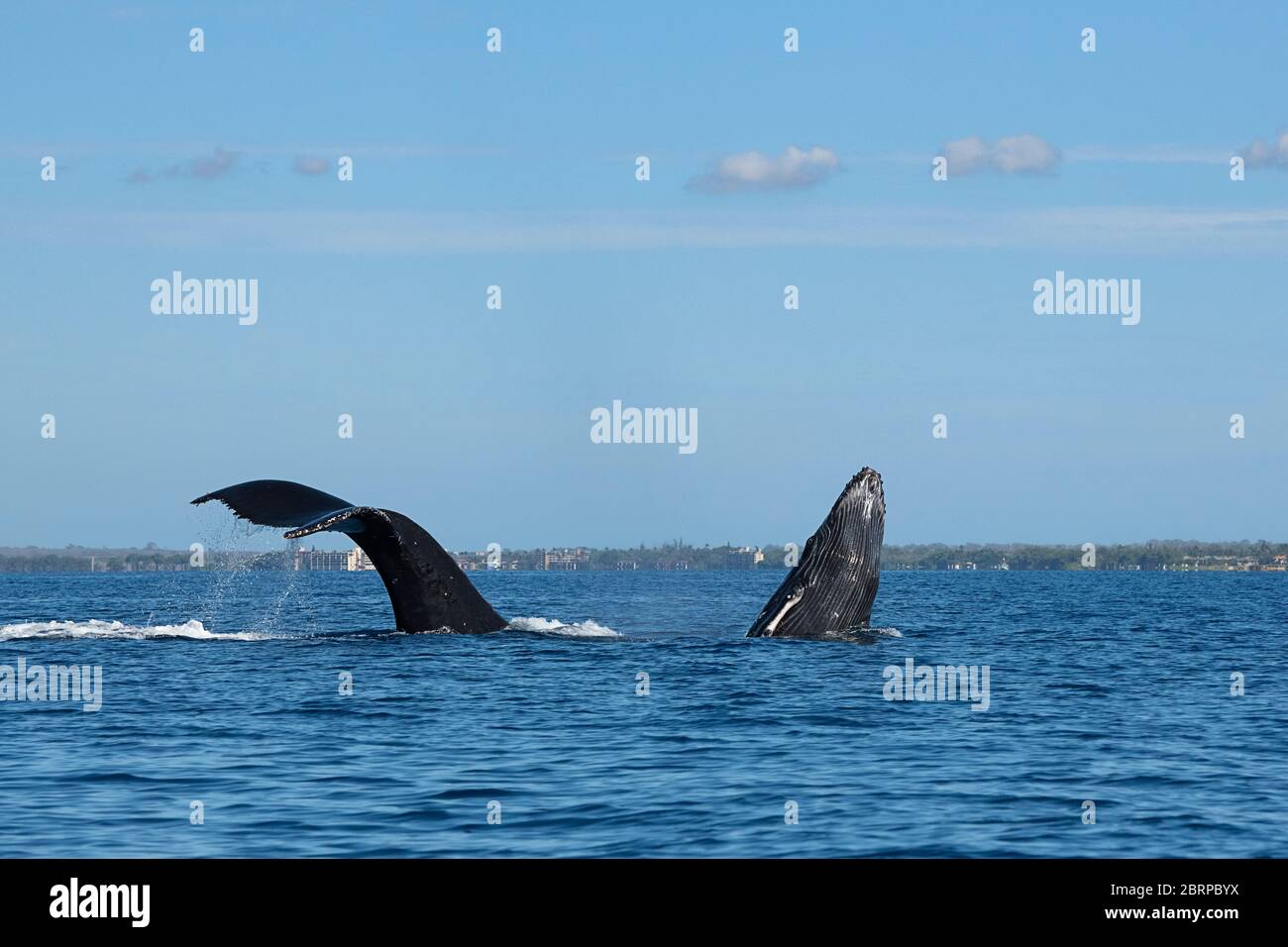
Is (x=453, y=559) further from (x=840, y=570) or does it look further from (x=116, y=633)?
(x=116, y=633)

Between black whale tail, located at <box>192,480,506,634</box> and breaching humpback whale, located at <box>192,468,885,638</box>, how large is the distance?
12mm

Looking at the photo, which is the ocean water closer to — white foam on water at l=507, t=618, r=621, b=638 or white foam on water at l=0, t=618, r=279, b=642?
white foam on water at l=507, t=618, r=621, b=638

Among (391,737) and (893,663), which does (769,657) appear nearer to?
(893,663)

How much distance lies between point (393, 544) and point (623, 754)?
6945 mm

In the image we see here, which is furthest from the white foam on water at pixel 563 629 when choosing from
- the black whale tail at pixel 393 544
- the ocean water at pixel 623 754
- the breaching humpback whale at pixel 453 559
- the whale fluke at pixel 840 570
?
the whale fluke at pixel 840 570

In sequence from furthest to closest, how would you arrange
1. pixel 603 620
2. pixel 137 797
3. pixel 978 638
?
pixel 603 620 < pixel 978 638 < pixel 137 797

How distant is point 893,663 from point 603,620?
14.6 m

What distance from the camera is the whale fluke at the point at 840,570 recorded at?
2055 centimetres

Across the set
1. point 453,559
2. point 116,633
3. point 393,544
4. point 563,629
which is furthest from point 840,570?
point 116,633

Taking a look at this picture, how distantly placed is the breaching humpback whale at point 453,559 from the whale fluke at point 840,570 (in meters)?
0.01

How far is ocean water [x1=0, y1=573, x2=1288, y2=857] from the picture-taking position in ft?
34.9

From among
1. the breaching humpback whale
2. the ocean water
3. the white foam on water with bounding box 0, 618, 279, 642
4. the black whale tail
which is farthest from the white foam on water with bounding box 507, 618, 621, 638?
the white foam on water with bounding box 0, 618, 279, 642
